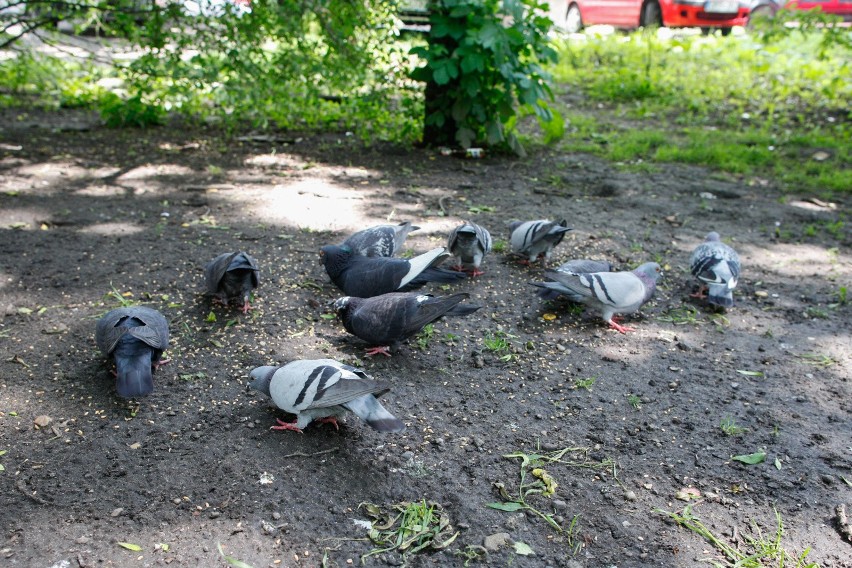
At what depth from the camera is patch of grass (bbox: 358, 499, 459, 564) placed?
2783 millimetres

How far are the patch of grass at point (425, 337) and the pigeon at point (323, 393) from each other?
94 centimetres

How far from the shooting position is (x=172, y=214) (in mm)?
5988

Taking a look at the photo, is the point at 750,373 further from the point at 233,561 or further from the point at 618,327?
the point at 233,561

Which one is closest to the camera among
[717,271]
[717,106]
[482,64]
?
[717,271]

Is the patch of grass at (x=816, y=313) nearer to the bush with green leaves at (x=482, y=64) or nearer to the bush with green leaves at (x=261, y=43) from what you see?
the bush with green leaves at (x=482, y=64)

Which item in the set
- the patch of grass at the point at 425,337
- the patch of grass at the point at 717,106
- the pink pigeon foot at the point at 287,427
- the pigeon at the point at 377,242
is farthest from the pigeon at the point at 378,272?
the patch of grass at the point at 717,106

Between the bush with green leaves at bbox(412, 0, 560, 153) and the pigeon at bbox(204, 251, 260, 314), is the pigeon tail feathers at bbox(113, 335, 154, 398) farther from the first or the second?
the bush with green leaves at bbox(412, 0, 560, 153)

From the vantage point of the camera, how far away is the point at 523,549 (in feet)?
9.17

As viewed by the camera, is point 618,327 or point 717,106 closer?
point 618,327

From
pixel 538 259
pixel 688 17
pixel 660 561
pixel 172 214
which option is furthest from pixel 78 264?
pixel 688 17

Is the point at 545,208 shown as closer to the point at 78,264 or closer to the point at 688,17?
the point at 78,264

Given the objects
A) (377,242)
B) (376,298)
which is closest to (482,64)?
(377,242)

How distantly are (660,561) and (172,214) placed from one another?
4700 millimetres

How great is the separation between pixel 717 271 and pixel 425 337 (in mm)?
2008
